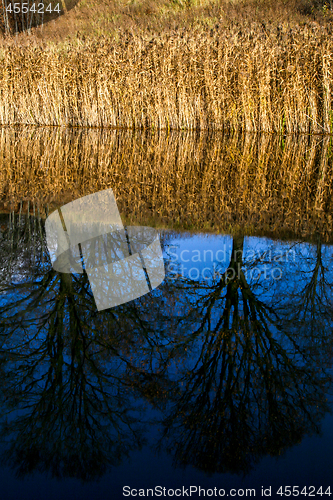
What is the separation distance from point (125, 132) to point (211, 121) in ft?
6.00

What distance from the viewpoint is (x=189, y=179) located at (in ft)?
16.4

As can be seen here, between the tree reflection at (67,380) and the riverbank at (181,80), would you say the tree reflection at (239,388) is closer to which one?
the tree reflection at (67,380)

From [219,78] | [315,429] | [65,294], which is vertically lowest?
[315,429]

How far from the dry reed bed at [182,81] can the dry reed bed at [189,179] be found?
3.56 feet

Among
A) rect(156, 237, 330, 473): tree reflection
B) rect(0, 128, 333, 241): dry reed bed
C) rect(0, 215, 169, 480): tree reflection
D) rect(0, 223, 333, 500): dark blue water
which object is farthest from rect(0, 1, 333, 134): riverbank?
rect(0, 215, 169, 480): tree reflection

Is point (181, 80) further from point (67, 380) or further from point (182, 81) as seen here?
point (67, 380)

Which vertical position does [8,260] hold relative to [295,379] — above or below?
above

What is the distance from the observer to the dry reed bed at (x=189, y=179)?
11.7ft

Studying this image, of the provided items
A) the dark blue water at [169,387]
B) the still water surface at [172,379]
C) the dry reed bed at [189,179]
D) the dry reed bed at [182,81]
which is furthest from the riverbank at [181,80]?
the dark blue water at [169,387]

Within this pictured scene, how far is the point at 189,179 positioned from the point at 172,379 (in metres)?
3.64

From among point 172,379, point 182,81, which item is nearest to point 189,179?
point 172,379

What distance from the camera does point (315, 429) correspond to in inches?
53.9

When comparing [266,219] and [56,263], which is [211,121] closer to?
[266,219]

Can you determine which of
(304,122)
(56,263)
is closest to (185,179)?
(56,263)
